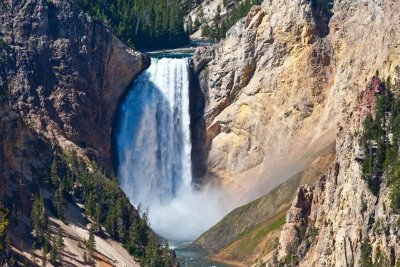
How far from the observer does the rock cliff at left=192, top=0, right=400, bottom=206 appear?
130 meters

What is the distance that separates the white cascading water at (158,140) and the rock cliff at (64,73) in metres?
4.11

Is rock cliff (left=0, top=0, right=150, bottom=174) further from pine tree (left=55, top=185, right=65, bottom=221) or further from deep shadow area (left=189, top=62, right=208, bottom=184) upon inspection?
pine tree (left=55, top=185, right=65, bottom=221)

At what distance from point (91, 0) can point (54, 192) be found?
2593 inches

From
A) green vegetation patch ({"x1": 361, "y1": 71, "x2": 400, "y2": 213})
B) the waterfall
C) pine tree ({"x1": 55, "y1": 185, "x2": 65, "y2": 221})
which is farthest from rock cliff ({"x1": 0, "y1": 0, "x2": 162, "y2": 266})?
green vegetation patch ({"x1": 361, "y1": 71, "x2": 400, "y2": 213})

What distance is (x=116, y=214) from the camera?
11762 centimetres

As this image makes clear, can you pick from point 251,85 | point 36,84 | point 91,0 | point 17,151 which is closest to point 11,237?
point 17,151

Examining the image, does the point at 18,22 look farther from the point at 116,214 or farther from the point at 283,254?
the point at 283,254

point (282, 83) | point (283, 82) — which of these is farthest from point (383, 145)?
point (282, 83)

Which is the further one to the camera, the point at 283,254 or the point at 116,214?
the point at 116,214

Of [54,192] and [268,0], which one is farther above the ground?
[268,0]

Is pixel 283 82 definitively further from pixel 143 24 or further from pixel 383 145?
pixel 143 24

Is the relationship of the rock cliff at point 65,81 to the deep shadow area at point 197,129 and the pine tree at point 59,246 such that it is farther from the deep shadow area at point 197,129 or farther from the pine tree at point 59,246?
the pine tree at point 59,246

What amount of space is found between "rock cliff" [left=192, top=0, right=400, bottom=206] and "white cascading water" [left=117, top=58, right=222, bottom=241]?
3558mm

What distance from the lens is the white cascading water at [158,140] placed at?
145375mm
